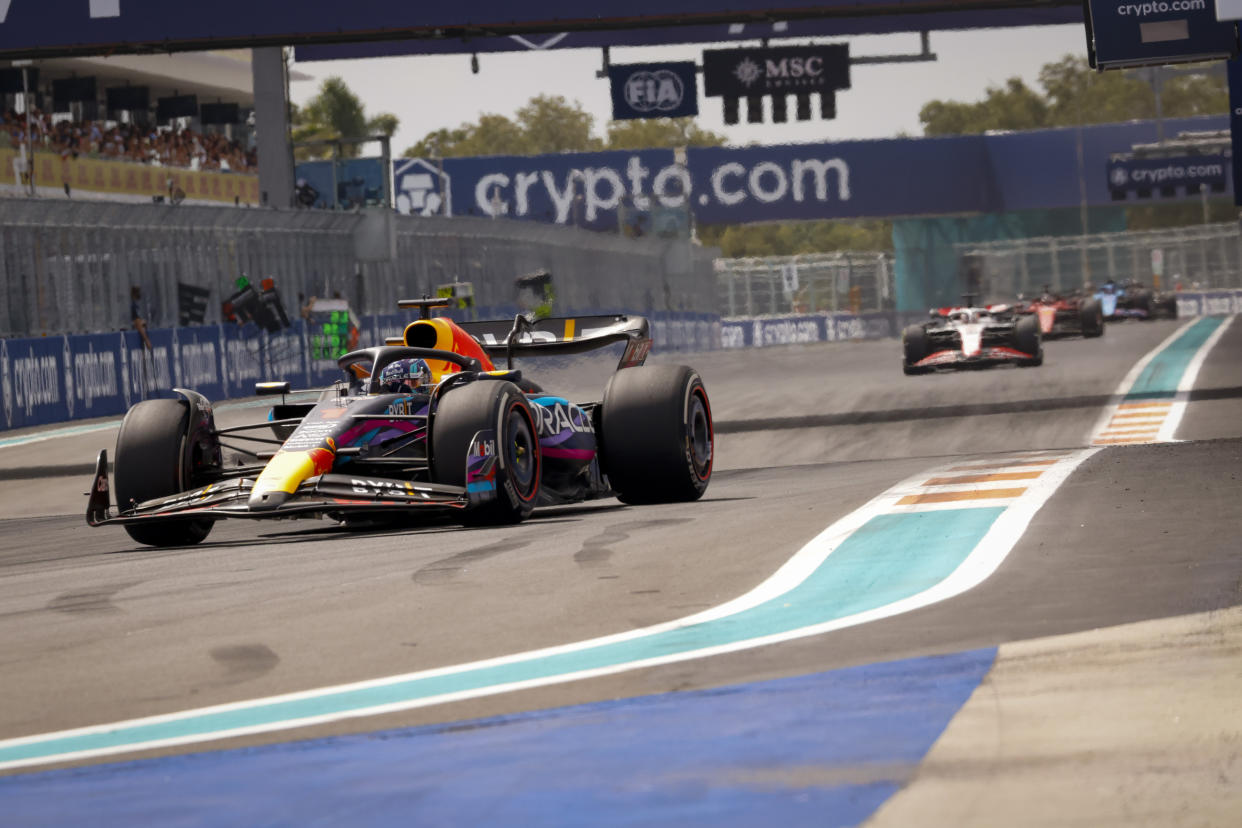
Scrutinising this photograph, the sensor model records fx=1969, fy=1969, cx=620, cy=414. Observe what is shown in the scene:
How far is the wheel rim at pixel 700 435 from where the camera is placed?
10977 millimetres

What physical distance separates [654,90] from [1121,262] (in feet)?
101

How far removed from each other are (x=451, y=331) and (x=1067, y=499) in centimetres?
348

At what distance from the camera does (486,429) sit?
9.39 m

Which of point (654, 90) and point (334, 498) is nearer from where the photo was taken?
point (334, 498)

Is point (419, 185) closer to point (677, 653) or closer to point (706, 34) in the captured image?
point (706, 34)

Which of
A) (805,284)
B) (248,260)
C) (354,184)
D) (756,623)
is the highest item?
(354,184)

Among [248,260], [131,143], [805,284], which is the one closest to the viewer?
[248,260]

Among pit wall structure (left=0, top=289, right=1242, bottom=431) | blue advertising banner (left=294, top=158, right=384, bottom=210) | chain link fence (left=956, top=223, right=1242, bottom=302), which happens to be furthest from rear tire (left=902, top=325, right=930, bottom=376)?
chain link fence (left=956, top=223, right=1242, bottom=302)

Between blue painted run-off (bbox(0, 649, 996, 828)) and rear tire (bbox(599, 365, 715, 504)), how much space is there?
5.80 metres

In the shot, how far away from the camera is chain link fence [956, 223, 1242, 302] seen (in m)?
59.7

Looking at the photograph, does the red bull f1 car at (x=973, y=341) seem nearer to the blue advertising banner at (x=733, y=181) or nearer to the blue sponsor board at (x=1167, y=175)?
the blue advertising banner at (x=733, y=181)

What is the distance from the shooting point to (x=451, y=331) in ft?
34.7

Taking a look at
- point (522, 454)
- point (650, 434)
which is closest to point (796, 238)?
point (650, 434)

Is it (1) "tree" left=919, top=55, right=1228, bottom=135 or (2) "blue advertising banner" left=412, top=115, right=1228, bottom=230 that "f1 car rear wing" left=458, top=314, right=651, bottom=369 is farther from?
(1) "tree" left=919, top=55, right=1228, bottom=135
